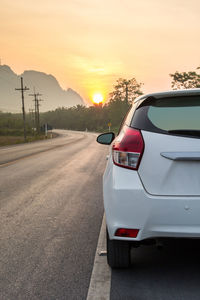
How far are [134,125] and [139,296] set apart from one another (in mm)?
1361

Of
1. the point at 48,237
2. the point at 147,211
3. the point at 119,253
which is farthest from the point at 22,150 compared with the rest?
the point at 147,211

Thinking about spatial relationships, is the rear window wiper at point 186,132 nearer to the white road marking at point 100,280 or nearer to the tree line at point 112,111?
the white road marking at point 100,280

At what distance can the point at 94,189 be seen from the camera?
7.82m

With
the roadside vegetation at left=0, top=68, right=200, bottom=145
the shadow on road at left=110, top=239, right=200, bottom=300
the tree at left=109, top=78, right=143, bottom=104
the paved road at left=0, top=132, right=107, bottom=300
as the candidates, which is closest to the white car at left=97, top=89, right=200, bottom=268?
the shadow on road at left=110, top=239, right=200, bottom=300

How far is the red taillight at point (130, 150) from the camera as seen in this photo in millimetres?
2982

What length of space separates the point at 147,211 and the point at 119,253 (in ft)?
2.19

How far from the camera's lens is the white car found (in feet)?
9.35

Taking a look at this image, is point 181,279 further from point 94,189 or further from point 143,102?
point 94,189

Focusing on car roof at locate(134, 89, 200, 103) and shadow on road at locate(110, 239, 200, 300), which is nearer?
shadow on road at locate(110, 239, 200, 300)

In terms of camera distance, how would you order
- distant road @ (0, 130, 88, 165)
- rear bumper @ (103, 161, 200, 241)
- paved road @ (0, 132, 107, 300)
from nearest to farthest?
1. rear bumper @ (103, 161, 200, 241)
2. paved road @ (0, 132, 107, 300)
3. distant road @ (0, 130, 88, 165)

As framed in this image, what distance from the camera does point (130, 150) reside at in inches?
119

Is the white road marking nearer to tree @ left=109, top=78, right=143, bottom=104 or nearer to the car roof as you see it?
the car roof

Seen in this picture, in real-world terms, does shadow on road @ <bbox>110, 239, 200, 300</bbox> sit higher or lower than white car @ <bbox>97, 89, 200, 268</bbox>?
lower

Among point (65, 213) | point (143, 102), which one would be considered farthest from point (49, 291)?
point (65, 213)
